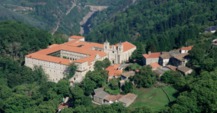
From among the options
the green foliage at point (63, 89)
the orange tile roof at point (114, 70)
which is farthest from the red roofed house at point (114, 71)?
the green foliage at point (63, 89)

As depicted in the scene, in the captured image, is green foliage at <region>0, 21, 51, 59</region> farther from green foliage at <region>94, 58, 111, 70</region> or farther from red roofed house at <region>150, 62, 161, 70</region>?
red roofed house at <region>150, 62, 161, 70</region>

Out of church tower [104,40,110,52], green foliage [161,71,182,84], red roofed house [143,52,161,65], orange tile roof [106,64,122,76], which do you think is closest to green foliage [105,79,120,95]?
orange tile roof [106,64,122,76]

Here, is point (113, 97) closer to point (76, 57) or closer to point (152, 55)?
point (152, 55)

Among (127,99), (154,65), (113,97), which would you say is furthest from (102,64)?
(127,99)

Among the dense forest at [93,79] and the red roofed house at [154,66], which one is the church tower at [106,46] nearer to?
the dense forest at [93,79]

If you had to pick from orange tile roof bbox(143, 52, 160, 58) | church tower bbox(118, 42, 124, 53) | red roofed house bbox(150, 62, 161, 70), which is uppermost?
church tower bbox(118, 42, 124, 53)

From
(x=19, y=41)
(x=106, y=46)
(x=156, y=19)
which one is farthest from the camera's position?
(x=156, y=19)

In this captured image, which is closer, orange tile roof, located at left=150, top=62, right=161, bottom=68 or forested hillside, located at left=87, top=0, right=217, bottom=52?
orange tile roof, located at left=150, top=62, right=161, bottom=68
